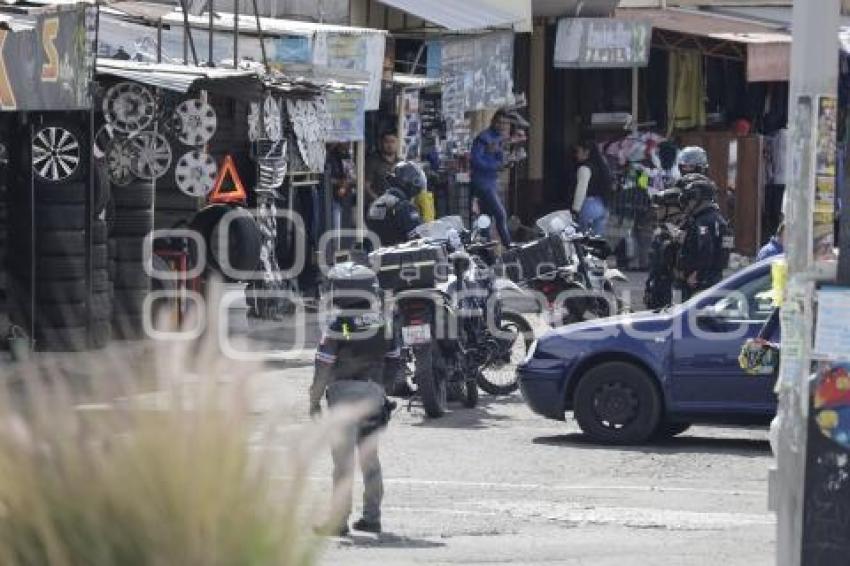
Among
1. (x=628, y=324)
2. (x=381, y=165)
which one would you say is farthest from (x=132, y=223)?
(x=628, y=324)

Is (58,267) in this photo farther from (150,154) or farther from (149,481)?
(149,481)

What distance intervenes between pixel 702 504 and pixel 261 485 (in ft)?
24.1

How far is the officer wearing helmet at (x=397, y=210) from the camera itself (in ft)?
59.3

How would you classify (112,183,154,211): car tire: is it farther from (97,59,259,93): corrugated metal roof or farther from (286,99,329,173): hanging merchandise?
(97,59,259,93): corrugated metal roof

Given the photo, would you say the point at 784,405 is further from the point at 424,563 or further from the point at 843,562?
the point at 424,563

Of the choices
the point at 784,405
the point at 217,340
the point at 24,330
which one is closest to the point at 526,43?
the point at 24,330

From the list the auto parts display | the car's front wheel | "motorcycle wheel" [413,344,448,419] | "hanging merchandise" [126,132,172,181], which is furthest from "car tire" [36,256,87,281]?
the car's front wheel

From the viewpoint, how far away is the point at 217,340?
18.6 ft

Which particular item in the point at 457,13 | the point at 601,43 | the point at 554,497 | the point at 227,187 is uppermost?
the point at 457,13

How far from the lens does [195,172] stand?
62.2 feet

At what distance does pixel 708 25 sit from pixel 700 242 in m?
14.3

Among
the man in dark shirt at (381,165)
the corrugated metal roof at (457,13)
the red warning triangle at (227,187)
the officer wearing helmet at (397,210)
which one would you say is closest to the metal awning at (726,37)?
the corrugated metal roof at (457,13)

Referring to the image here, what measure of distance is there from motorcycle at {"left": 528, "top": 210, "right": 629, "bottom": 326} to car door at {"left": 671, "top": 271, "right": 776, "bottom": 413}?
3769mm

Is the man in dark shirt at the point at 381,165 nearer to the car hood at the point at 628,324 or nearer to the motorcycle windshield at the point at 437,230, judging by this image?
the motorcycle windshield at the point at 437,230
